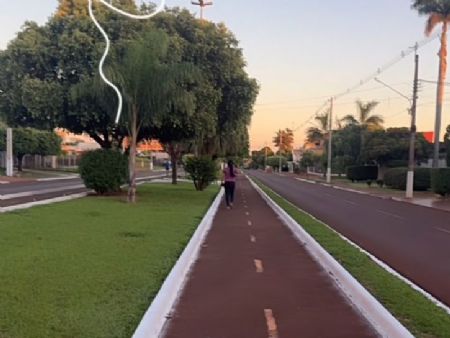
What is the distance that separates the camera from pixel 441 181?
3509cm

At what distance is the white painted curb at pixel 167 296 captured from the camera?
5.86m

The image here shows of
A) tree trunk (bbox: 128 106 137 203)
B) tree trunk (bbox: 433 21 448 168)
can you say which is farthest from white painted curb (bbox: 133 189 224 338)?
tree trunk (bbox: 433 21 448 168)

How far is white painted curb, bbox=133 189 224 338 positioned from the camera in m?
5.86

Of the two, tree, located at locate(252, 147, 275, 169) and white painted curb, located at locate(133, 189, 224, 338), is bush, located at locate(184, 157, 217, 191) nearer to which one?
white painted curb, located at locate(133, 189, 224, 338)

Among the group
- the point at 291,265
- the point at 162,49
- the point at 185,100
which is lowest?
the point at 291,265

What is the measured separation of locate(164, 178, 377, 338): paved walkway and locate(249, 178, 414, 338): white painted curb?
132mm

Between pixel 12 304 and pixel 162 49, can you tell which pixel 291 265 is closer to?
pixel 12 304

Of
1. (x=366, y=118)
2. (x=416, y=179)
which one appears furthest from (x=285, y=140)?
(x=416, y=179)

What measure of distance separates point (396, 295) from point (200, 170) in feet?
89.9

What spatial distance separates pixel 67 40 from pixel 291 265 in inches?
717

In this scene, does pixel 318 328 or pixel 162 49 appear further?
pixel 162 49

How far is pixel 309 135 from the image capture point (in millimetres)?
93625

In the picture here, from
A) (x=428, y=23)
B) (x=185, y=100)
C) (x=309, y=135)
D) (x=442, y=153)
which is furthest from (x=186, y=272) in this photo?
(x=309, y=135)

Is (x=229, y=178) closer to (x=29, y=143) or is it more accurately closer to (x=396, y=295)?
(x=396, y=295)
